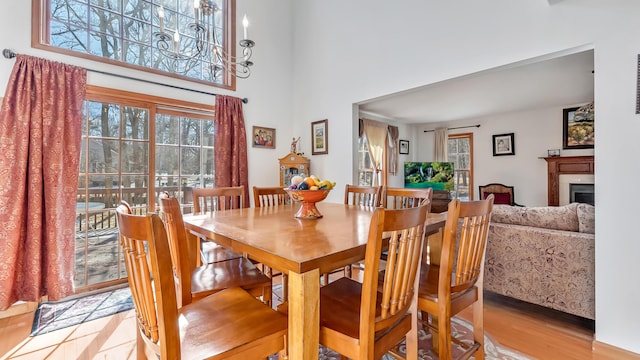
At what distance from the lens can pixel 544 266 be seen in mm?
2119

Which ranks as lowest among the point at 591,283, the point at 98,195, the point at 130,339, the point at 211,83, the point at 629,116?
the point at 130,339

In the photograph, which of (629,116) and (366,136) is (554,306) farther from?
(366,136)

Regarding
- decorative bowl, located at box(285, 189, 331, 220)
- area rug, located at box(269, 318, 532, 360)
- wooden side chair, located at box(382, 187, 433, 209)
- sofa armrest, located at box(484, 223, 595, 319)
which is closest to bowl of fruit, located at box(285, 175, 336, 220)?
decorative bowl, located at box(285, 189, 331, 220)

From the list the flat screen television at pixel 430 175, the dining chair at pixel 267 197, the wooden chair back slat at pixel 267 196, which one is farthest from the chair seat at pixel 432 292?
the flat screen television at pixel 430 175

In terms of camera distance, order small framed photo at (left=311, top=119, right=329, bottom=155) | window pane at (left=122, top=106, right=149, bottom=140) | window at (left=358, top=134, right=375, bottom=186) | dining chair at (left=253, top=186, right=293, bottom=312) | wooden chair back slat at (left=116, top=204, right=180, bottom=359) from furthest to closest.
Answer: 1. window at (left=358, top=134, right=375, bottom=186)
2. small framed photo at (left=311, top=119, right=329, bottom=155)
3. window pane at (left=122, top=106, right=149, bottom=140)
4. dining chair at (left=253, top=186, right=293, bottom=312)
5. wooden chair back slat at (left=116, top=204, right=180, bottom=359)

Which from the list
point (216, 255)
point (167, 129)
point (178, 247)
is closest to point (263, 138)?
point (167, 129)

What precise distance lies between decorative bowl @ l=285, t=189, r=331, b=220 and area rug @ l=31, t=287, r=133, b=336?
1918 millimetres

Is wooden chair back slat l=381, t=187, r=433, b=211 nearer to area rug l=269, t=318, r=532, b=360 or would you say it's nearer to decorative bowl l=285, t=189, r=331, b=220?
decorative bowl l=285, t=189, r=331, b=220

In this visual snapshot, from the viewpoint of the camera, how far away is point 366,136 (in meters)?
5.55

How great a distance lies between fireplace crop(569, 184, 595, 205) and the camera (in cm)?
478

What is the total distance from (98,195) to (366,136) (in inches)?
168

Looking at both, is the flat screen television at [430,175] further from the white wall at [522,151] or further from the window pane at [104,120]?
the window pane at [104,120]

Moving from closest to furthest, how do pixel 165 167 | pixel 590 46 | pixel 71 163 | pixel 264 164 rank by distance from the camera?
pixel 590 46 → pixel 71 163 → pixel 165 167 → pixel 264 164

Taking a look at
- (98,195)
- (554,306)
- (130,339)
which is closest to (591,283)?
(554,306)
